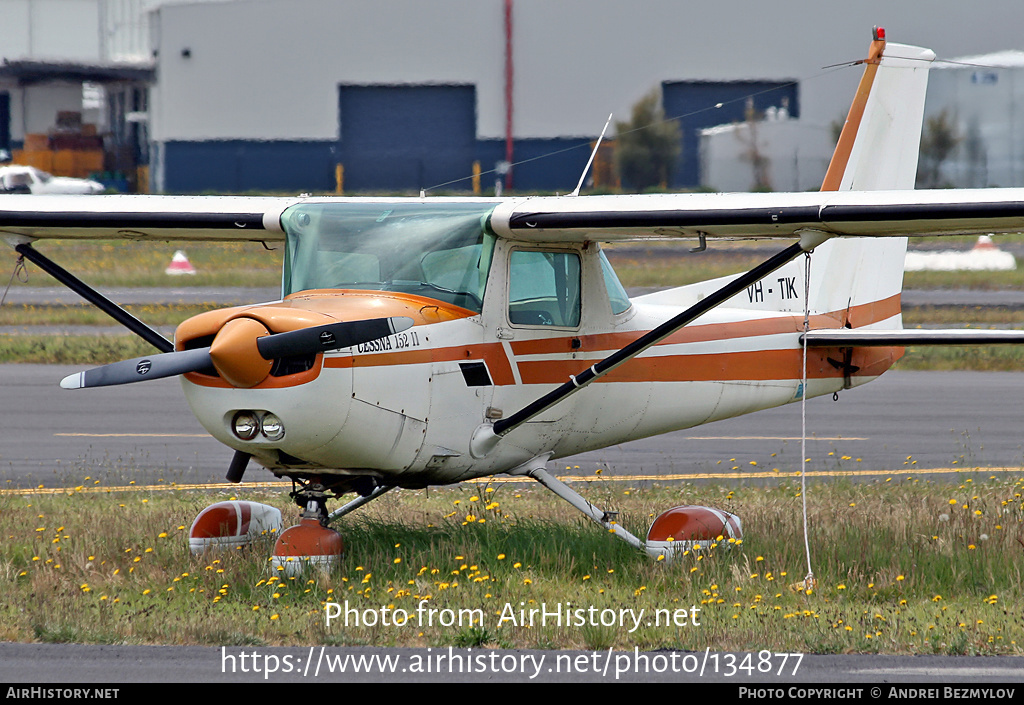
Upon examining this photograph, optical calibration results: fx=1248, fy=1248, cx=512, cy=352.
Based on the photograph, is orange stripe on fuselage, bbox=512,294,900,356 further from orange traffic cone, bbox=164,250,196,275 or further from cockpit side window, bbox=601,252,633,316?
orange traffic cone, bbox=164,250,196,275

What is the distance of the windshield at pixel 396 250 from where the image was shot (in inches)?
283

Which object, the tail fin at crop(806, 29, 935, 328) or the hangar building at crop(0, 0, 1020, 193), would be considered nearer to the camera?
the tail fin at crop(806, 29, 935, 328)

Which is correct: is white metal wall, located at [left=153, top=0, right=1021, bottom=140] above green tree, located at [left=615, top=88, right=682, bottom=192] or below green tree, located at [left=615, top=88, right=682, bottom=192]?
above

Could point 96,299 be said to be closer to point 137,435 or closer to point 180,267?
point 137,435

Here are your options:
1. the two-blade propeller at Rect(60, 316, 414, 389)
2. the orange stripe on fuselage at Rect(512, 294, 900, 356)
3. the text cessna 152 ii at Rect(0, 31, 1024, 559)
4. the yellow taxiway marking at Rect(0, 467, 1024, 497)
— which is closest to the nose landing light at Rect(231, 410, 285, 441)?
the text cessna 152 ii at Rect(0, 31, 1024, 559)

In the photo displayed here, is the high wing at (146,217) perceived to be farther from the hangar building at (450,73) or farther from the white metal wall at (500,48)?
the white metal wall at (500,48)

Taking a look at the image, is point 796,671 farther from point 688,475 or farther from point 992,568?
point 688,475

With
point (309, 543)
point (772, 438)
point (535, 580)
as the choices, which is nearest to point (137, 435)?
point (309, 543)

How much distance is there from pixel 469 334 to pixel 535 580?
147 centimetres

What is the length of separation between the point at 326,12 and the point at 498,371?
132 ft

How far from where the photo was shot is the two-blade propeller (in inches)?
241

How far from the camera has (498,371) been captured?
741cm

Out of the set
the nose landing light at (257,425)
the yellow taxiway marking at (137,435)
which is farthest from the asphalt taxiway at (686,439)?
the nose landing light at (257,425)

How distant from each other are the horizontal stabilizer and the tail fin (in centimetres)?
41
